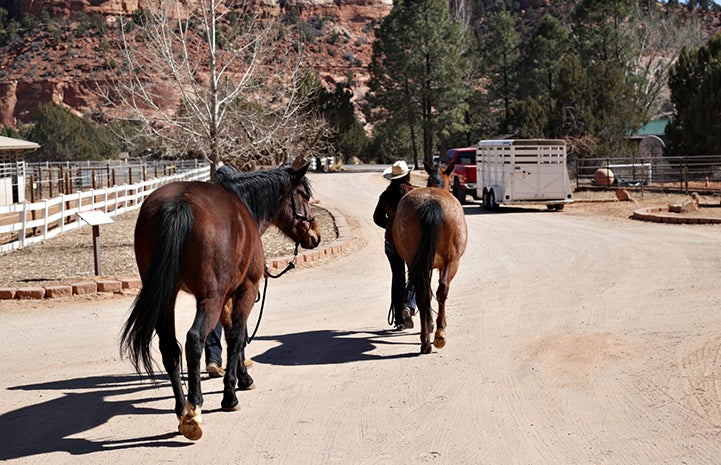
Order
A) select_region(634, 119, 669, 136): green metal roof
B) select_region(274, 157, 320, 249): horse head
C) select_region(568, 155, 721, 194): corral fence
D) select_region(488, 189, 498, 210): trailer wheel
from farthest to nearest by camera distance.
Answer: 1. select_region(634, 119, 669, 136): green metal roof
2. select_region(568, 155, 721, 194): corral fence
3. select_region(488, 189, 498, 210): trailer wheel
4. select_region(274, 157, 320, 249): horse head

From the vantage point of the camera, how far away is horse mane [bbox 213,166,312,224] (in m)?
6.63

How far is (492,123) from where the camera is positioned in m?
71.2

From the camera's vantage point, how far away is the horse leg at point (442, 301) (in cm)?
773

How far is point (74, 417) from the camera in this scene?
5.92 m

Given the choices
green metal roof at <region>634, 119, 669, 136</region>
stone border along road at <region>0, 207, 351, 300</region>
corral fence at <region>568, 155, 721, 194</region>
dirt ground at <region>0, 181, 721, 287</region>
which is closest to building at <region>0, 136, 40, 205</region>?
dirt ground at <region>0, 181, 721, 287</region>

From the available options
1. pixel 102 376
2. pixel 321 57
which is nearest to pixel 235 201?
pixel 102 376

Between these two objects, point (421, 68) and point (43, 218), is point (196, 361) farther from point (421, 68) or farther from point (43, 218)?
point (421, 68)

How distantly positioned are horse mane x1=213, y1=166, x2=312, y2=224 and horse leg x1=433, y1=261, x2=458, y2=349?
1.95 m

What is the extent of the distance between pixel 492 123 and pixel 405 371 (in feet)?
217

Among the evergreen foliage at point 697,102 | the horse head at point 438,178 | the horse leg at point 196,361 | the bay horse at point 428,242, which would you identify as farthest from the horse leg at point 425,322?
the evergreen foliage at point 697,102

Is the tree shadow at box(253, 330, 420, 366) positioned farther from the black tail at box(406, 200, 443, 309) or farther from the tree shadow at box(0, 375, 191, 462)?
the tree shadow at box(0, 375, 191, 462)

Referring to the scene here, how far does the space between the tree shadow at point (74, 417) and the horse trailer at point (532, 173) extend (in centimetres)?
1854

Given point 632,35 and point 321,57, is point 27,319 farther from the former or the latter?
point 321,57

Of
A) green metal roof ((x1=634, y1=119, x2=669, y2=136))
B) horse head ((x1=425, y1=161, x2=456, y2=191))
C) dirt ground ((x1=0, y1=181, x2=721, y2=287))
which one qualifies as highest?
green metal roof ((x1=634, y1=119, x2=669, y2=136))
